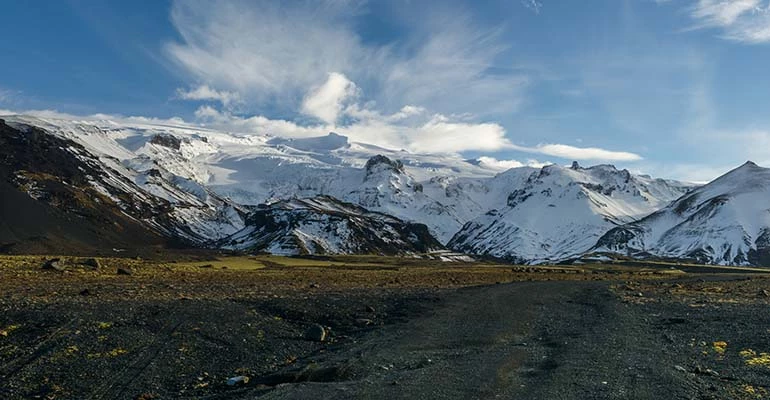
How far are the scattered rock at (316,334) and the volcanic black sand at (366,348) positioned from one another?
0.90 feet

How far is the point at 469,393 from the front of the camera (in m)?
15.4

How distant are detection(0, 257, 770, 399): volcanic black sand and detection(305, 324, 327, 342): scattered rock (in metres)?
0.27

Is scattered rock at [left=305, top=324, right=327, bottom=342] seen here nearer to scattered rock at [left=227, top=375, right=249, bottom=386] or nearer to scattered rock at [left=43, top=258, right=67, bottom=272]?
scattered rock at [left=227, top=375, right=249, bottom=386]

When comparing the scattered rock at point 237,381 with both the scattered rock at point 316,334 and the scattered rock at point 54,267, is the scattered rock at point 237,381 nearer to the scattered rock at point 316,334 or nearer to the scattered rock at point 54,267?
the scattered rock at point 316,334

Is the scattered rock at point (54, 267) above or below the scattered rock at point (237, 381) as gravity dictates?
below

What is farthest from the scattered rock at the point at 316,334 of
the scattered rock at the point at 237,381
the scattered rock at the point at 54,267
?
the scattered rock at the point at 54,267

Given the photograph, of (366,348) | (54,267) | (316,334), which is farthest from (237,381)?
(54,267)

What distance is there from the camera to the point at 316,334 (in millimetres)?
24375

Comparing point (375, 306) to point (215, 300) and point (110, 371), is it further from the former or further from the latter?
point (110, 371)

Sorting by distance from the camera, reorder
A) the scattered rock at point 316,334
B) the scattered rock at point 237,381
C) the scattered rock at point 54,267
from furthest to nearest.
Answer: the scattered rock at point 54,267
the scattered rock at point 316,334
the scattered rock at point 237,381

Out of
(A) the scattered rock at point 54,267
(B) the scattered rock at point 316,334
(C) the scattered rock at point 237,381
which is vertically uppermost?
(B) the scattered rock at point 316,334

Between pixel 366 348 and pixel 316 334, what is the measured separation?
3273 millimetres

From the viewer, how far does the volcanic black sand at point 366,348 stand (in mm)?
16031

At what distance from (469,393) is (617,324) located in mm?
15644
